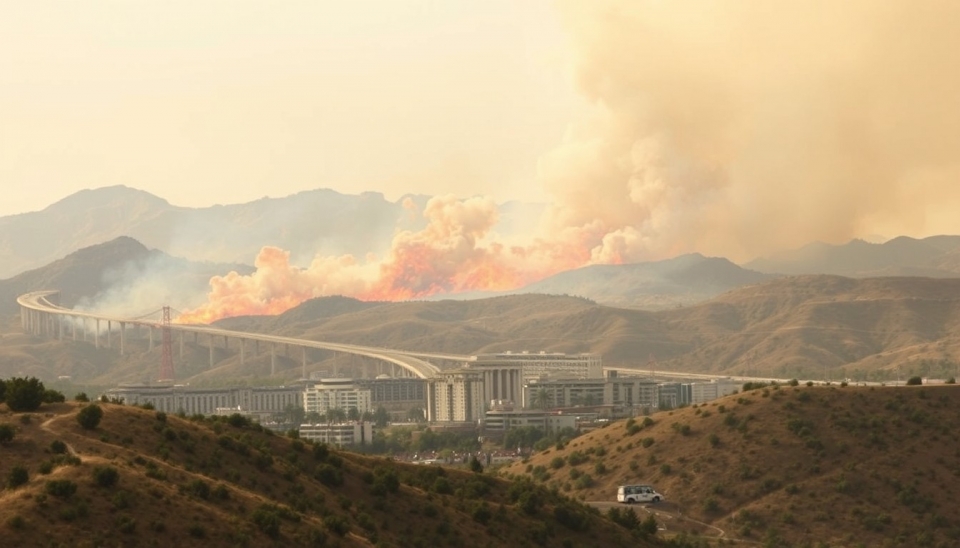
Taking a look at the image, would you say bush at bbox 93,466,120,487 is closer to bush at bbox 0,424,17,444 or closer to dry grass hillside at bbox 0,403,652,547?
dry grass hillside at bbox 0,403,652,547

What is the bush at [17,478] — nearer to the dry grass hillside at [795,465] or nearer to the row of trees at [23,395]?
the row of trees at [23,395]

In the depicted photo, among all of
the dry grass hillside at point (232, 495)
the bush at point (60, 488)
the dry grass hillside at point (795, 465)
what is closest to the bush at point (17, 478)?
the dry grass hillside at point (232, 495)

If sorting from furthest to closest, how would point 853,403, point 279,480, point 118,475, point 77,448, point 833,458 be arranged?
point 853,403
point 833,458
point 279,480
point 77,448
point 118,475

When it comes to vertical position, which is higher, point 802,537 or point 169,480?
point 169,480

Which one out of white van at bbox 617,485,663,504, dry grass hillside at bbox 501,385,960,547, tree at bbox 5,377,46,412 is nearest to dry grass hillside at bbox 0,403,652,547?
tree at bbox 5,377,46,412

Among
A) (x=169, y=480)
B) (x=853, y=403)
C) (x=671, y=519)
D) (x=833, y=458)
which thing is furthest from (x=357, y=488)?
(x=853, y=403)

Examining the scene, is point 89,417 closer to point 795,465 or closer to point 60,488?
point 60,488

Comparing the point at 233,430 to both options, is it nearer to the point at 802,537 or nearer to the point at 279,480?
the point at 279,480

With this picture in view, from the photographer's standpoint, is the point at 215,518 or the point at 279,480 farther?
the point at 279,480

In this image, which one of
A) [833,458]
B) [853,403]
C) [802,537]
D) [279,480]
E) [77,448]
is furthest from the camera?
[853,403]
